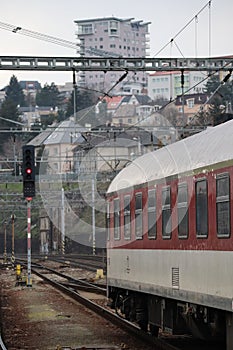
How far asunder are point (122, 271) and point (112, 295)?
1820 mm

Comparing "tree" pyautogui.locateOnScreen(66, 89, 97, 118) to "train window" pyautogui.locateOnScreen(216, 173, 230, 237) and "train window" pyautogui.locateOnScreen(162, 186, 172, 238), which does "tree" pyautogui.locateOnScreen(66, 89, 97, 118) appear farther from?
"train window" pyautogui.locateOnScreen(216, 173, 230, 237)

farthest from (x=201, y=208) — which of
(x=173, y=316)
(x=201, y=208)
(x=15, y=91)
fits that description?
(x=15, y=91)

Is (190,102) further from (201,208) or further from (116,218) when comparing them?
(201,208)

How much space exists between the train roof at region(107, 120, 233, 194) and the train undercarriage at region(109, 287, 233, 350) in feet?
6.64

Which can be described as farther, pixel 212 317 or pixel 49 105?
pixel 49 105

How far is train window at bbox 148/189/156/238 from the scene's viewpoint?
1531 cm

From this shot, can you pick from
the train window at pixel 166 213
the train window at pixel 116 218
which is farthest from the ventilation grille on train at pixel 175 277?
the train window at pixel 116 218

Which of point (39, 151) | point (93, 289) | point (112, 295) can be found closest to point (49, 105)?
point (39, 151)

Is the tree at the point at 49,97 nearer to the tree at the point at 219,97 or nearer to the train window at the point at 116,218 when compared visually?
the tree at the point at 219,97

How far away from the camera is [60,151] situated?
96188mm

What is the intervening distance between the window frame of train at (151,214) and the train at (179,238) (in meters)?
0.02

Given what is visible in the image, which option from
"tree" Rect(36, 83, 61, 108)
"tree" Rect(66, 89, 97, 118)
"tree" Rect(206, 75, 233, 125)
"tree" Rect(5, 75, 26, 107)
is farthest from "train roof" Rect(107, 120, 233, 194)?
"tree" Rect(5, 75, 26, 107)

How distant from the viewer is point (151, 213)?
15508 mm

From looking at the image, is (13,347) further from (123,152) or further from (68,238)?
(68,238)
